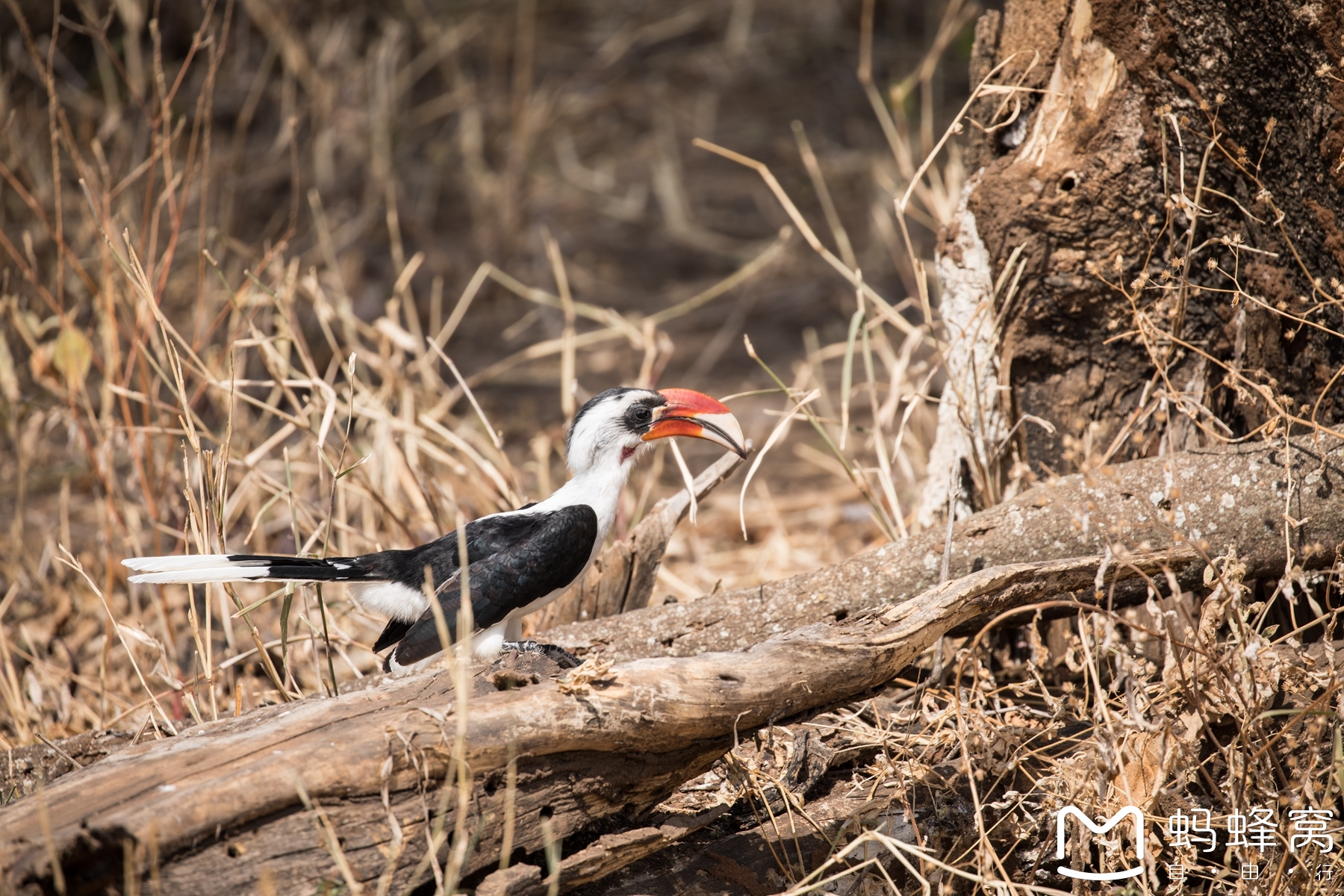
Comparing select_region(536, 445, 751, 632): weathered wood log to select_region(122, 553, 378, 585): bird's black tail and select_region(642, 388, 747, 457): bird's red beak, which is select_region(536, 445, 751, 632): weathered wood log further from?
select_region(122, 553, 378, 585): bird's black tail

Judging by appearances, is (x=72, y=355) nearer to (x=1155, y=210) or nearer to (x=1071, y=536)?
(x=1071, y=536)

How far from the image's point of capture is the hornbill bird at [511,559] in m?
2.35

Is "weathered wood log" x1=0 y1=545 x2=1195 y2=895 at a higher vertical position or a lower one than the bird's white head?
lower

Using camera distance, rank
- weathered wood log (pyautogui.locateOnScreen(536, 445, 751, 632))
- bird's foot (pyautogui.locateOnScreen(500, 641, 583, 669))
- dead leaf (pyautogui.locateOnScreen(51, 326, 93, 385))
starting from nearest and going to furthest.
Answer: bird's foot (pyautogui.locateOnScreen(500, 641, 583, 669)) < weathered wood log (pyautogui.locateOnScreen(536, 445, 751, 632)) < dead leaf (pyautogui.locateOnScreen(51, 326, 93, 385))

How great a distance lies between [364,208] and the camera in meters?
5.34

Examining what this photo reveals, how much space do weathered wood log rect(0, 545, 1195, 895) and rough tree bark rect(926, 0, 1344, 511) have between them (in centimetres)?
61

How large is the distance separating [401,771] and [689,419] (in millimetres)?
1302

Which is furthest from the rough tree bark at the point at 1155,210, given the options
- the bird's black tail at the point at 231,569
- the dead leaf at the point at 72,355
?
the dead leaf at the point at 72,355

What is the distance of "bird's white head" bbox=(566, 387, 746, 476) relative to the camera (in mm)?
2822

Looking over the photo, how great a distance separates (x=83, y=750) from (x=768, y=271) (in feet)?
15.1

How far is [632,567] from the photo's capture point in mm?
2939

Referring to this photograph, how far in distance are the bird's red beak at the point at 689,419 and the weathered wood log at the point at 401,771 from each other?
74 cm

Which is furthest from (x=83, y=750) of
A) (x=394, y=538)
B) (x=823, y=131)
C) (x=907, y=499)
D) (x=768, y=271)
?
(x=823, y=131)

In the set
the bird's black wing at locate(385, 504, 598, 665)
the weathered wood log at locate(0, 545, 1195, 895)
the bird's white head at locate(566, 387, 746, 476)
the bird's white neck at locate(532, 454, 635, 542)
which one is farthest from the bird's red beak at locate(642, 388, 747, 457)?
the weathered wood log at locate(0, 545, 1195, 895)
